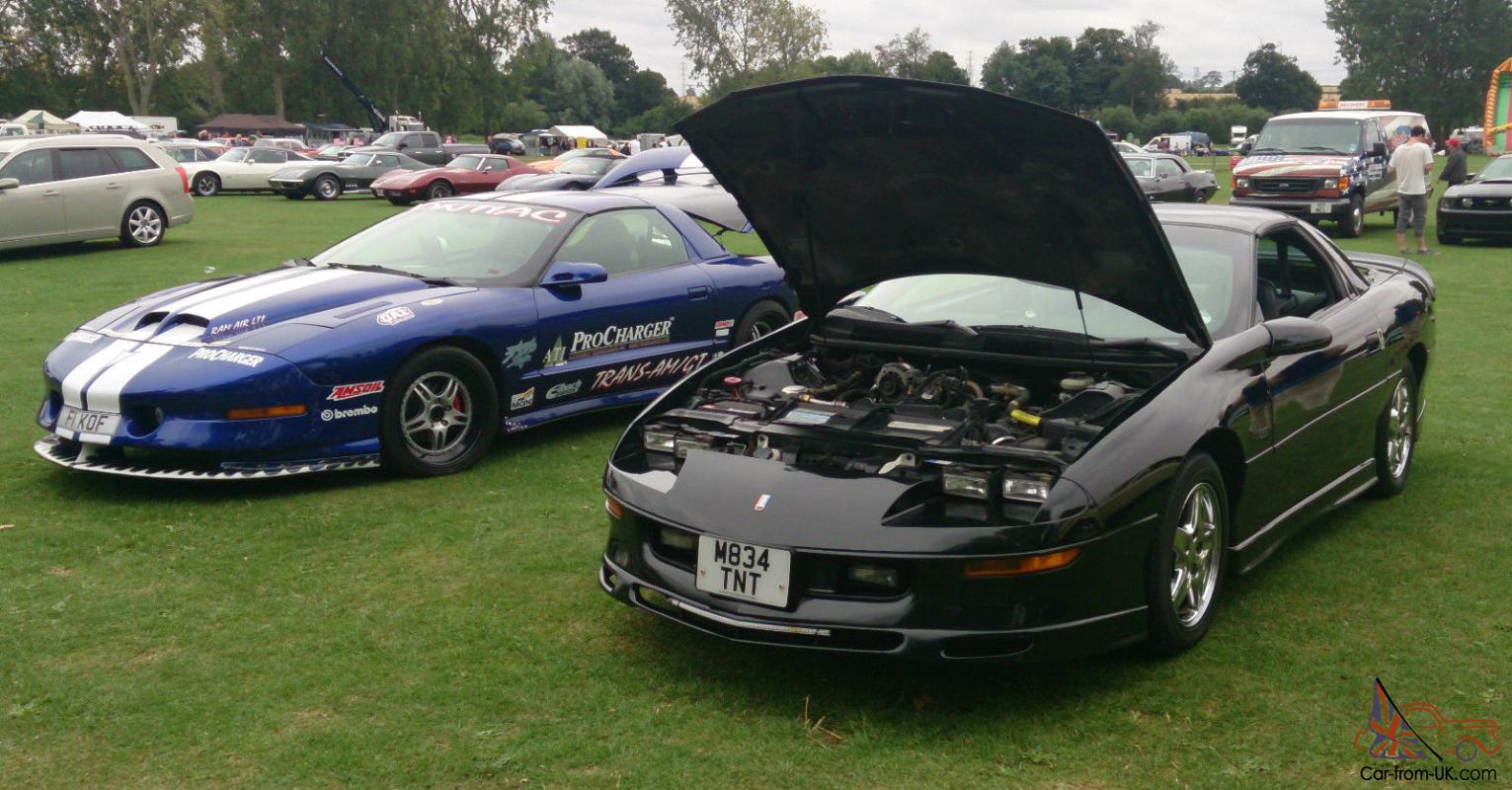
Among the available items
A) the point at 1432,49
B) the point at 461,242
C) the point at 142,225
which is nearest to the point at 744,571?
the point at 461,242

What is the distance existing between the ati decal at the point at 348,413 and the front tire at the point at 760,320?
2.53 m

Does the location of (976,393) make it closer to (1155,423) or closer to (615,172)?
(1155,423)

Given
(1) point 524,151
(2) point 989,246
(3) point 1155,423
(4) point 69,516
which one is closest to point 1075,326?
(2) point 989,246

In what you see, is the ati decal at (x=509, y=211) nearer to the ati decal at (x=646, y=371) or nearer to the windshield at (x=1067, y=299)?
the ati decal at (x=646, y=371)

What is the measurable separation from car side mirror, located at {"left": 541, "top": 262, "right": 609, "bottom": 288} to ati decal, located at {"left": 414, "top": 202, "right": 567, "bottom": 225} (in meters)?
0.48

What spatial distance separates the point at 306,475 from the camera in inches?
247

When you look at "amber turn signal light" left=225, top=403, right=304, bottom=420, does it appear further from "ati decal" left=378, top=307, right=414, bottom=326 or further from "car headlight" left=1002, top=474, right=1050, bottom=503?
"car headlight" left=1002, top=474, right=1050, bottom=503

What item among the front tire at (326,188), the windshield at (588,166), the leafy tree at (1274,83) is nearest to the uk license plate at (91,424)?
the windshield at (588,166)

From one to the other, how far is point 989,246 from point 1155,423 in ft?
3.08

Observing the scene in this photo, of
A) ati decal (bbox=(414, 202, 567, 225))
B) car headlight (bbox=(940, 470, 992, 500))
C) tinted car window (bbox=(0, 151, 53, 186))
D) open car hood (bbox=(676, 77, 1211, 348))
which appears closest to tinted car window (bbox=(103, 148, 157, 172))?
tinted car window (bbox=(0, 151, 53, 186))

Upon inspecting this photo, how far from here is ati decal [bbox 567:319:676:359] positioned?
6.95 metres

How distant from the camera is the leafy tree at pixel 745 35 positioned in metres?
82.8

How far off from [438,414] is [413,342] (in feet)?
1.37

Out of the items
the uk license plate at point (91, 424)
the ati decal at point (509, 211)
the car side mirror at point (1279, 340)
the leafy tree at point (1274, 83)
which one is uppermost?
the leafy tree at point (1274, 83)
